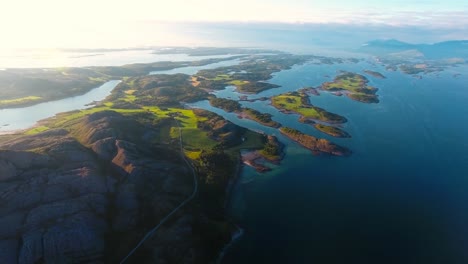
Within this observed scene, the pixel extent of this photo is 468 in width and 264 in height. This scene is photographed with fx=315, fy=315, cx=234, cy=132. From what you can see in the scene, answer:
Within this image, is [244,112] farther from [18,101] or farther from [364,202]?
[18,101]

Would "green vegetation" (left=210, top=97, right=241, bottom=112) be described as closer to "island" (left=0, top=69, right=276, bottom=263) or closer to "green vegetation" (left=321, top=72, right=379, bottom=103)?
"island" (left=0, top=69, right=276, bottom=263)

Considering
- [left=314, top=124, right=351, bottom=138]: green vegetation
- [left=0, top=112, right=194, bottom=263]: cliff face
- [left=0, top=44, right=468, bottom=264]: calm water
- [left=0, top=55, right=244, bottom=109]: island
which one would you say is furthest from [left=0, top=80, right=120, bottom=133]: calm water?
[left=314, top=124, right=351, bottom=138]: green vegetation

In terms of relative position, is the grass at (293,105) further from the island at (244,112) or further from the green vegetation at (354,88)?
the green vegetation at (354,88)

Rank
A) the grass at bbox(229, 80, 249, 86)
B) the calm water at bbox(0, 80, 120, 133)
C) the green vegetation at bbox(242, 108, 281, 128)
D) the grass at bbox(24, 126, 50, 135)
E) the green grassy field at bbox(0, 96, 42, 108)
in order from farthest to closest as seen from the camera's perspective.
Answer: the grass at bbox(229, 80, 249, 86)
the green grassy field at bbox(0, 96, 42, 108)
the green vegetation at bbox(242, 108, 281, 128)
the calm water at bbox(0, 80, 120, 133)
the grass at bbox(24, 126, 50, 135)

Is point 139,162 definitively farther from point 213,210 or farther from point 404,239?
point 404,239

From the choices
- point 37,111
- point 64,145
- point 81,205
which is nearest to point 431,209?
point 81,205

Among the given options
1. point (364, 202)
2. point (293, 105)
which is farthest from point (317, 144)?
point (293, 105)
